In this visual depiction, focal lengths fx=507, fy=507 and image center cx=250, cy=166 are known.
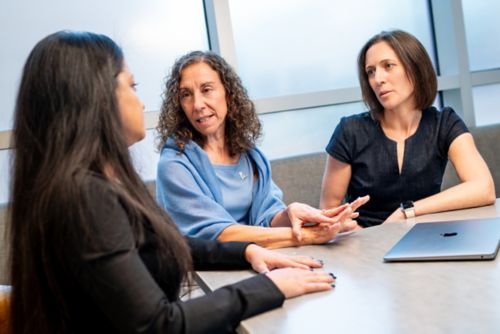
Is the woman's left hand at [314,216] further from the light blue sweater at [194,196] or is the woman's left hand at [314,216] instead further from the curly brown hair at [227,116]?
the curly brown hair at [227,116]

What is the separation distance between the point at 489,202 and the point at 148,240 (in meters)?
1.17

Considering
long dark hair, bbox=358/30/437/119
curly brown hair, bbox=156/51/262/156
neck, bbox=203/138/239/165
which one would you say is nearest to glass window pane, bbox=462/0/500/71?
long dark hair, bbox=358/30/437/119

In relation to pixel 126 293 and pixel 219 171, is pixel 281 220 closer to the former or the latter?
pixel 219 171

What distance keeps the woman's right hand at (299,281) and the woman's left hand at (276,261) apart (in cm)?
10

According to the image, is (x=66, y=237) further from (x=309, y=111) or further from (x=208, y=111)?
(x=309, y=111)

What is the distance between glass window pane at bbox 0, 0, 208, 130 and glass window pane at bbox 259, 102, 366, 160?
22.9 inches

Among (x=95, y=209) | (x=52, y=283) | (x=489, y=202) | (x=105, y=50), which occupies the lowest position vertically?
(x=489, y=202)

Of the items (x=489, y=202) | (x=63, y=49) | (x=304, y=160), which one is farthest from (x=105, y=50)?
(x=304, y=160)

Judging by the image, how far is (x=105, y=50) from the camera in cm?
92

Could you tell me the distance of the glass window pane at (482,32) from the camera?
131 inches

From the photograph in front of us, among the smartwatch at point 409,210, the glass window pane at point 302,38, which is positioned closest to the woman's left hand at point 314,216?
the smartwatch at point 409,210

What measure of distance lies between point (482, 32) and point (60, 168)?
3.27m

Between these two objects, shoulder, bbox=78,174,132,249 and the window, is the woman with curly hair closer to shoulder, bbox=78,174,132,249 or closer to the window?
shoulder, bbox=78,174,132,249

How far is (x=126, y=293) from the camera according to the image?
0.76m
